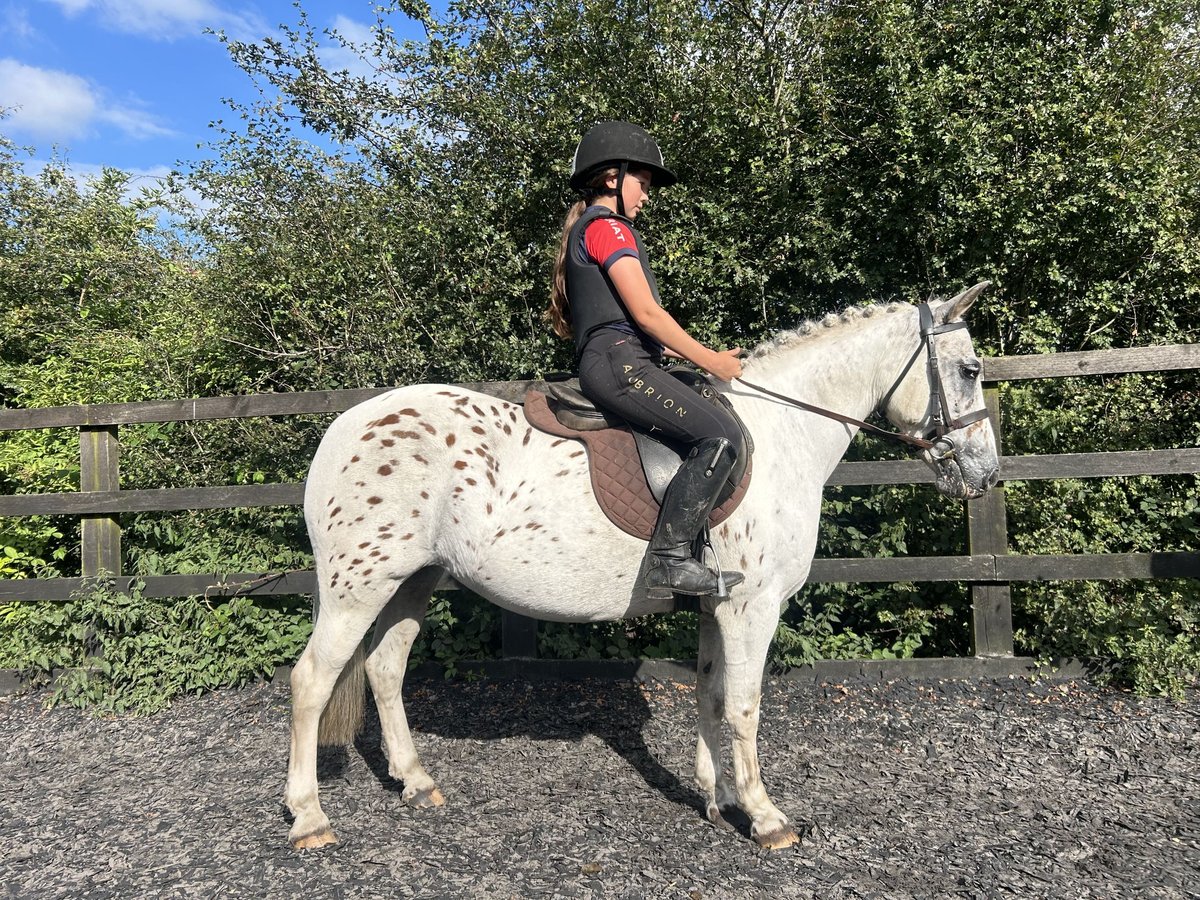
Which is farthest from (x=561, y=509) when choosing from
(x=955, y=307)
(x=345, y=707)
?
(x=955, y=307)

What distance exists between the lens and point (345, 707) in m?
3.76

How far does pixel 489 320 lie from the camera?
21.3 feet

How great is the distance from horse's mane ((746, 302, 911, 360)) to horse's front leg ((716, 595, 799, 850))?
4.10 ft

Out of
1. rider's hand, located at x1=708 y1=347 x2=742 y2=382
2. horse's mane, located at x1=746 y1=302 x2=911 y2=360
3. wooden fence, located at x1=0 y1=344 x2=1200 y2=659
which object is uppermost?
horse's mane, located at x1=746 y1=302 x2=911 y2=360

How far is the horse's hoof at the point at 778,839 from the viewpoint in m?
3.24

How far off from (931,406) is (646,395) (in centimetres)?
138

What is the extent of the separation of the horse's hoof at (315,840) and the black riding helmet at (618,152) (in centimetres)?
311

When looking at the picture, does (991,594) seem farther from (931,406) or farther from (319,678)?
(319,678)

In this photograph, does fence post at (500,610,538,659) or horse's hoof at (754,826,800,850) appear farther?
fence post at (500,610,538,659)

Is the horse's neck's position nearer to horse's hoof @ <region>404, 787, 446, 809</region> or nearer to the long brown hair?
the long brown hair

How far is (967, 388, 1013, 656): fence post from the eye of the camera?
16.2 ft

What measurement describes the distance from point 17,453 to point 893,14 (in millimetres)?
8786

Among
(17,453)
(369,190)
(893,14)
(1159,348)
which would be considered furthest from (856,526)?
(17,453)

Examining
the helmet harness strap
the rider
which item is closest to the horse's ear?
the rider
